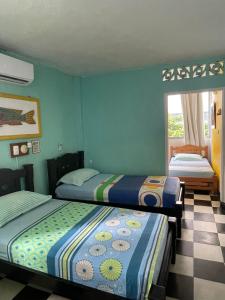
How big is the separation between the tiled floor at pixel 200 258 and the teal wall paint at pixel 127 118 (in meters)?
1.04

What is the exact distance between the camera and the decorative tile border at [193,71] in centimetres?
324

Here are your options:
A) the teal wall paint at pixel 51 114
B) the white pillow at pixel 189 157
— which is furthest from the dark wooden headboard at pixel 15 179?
the white pillow at pixel 189 157

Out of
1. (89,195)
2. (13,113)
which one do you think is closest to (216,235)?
(89,195)

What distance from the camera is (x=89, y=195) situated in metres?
2.99

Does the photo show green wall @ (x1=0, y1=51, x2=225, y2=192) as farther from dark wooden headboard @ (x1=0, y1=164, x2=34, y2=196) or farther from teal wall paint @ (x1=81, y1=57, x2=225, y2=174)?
dark wooden headboard @ (x1=0, y1=164, x2=34, y2=196)

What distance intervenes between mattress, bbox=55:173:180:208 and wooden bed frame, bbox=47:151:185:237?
2.4 inches

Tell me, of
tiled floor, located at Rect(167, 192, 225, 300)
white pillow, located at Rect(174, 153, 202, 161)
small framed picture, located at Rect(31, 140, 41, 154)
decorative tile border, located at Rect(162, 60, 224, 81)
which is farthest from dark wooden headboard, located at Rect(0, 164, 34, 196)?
white pillow, located at Rect(174, 153, 202, 161)

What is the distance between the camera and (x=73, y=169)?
3787mm

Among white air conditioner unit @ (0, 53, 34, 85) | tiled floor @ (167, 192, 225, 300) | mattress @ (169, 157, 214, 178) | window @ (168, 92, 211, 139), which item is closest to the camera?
tiled floor @ (167, 192, 225, 300)

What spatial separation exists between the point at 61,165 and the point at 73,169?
0.37 metres

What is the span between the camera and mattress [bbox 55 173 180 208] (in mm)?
2721

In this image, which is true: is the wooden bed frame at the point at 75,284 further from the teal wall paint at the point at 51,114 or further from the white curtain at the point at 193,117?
the white curtain at the point at 193,117

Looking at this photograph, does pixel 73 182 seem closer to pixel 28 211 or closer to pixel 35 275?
pixel 28 211

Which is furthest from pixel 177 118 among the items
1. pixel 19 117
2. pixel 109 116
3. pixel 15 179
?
pixel 15 179
